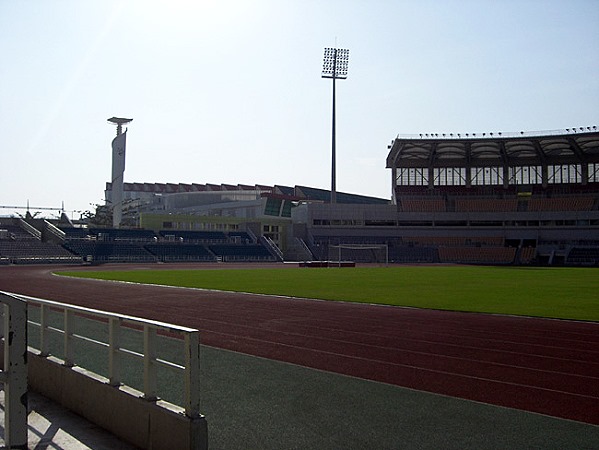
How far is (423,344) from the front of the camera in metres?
12.0

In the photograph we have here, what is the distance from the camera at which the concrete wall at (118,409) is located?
536 centimetres

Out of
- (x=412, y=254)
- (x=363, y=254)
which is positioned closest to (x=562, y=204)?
(x=412, y=254)

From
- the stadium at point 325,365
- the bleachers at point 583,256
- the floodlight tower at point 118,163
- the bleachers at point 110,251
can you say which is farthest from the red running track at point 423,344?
the bleachers at point 583,256

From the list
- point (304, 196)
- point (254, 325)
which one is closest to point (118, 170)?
point (304, 196)

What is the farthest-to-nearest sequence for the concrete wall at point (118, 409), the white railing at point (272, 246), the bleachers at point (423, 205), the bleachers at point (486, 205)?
the bleachers at point (423, 205)
the bleachers at point (486, 205)
the white railing at point (272, 246)
the concrete wall at point (118, 409)

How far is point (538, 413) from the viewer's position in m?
7.02

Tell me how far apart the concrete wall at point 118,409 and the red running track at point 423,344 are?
12.4ft

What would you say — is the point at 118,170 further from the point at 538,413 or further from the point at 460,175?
the point at 538,413

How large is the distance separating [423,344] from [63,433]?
24.1 ft

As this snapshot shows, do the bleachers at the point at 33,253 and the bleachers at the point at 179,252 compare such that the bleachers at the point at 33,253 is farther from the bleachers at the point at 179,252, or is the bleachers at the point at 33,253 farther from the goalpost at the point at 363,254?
the goalpost at the point at 363,254

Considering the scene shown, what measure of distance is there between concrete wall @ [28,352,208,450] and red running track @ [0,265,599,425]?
3.77m

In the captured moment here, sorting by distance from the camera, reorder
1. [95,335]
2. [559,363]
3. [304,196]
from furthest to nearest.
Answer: [304,196], [95,335], [559,363]

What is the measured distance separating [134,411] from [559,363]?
7.02 meters

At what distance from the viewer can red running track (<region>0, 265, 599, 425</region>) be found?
8258mm
